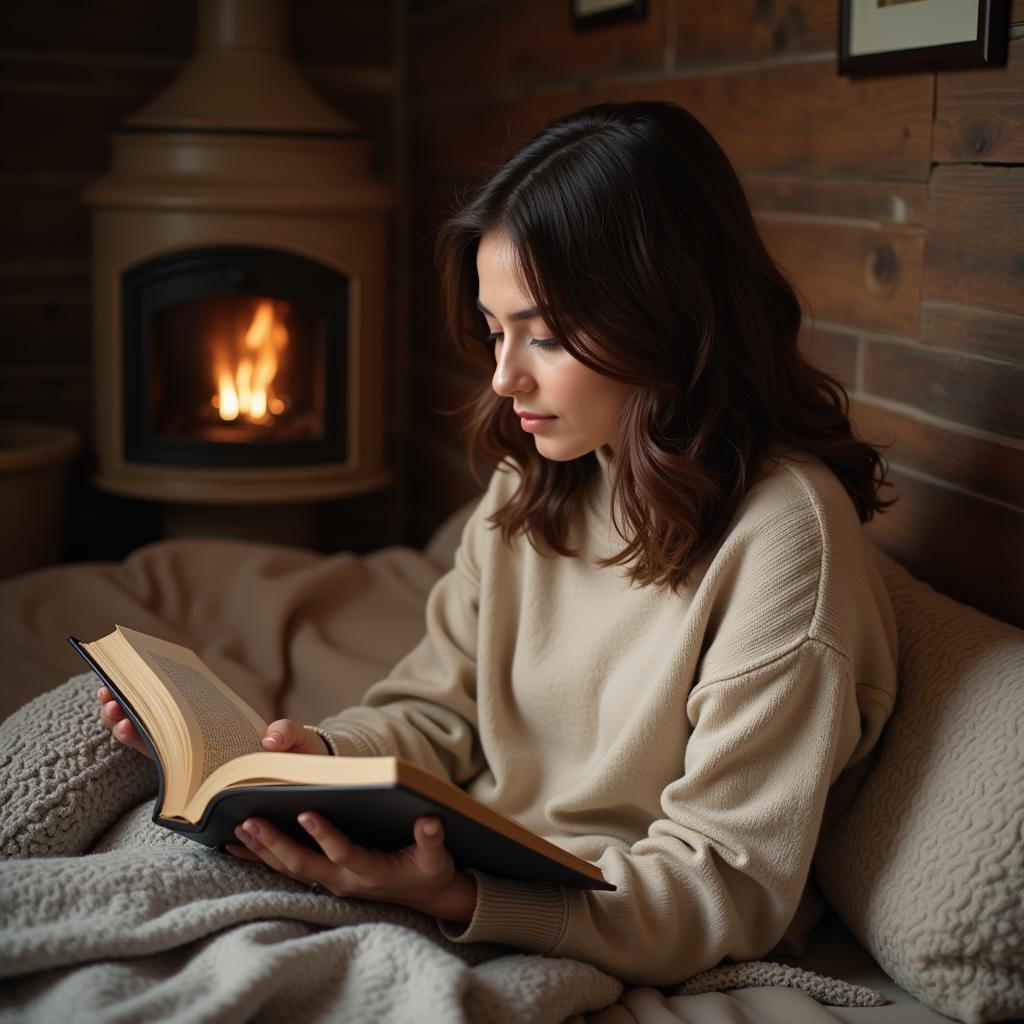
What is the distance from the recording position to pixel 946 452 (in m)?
1.58

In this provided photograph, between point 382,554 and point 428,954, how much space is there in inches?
59.1

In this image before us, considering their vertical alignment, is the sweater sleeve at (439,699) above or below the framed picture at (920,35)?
below

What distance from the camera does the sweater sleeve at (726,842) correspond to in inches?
46.1

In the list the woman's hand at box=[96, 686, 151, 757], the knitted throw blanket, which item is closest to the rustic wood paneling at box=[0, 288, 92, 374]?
the woman's hand at box=[96, 686, 151, 757]

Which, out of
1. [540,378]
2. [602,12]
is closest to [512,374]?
[540,378]

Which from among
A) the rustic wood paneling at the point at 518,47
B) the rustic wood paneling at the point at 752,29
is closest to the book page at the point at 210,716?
the rustic wood paneling at the point at 752,29

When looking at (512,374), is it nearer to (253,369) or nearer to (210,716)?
(210,716)

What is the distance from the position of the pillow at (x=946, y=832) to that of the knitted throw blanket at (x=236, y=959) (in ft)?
0.28

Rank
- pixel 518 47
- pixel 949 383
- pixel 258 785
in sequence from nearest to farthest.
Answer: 1. pixel 258 785
2. pixel 949 383
3. pixel 518 47

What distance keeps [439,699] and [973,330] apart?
73 cm

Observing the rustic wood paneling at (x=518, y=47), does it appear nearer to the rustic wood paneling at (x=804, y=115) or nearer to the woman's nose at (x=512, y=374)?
the rustic wood paneling at (x=804, y=115)

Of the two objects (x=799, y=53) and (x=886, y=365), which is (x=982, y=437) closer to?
(x=886, y=365)

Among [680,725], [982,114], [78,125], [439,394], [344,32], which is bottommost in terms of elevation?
[680,725]

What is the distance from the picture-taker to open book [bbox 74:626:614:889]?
99 cm
